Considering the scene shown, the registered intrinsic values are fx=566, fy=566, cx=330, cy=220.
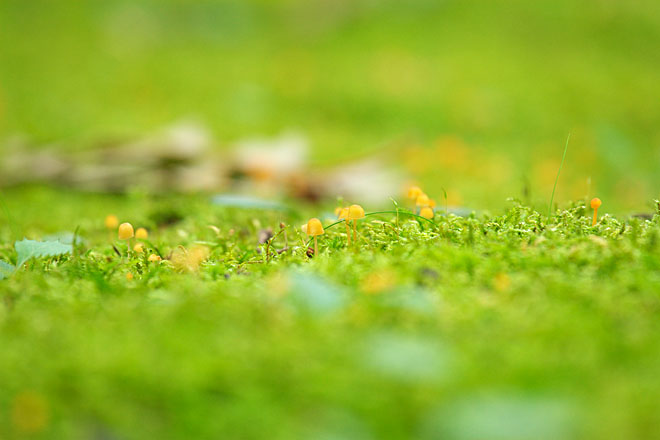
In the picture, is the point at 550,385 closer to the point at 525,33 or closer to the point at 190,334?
the point at 190,334

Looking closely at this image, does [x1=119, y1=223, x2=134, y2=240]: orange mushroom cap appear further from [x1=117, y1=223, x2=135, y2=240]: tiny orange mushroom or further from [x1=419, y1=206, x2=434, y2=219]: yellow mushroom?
[x1=419, y1=206, x2=434, y2=219]: yellow mushroom

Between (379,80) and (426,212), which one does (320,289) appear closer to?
(426,212)

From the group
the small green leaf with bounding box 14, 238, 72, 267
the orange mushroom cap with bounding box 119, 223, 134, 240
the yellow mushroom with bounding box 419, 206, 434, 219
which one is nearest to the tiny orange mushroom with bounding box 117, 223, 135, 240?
the orange mushroom cap with bounding box 119, 223, 134, 240

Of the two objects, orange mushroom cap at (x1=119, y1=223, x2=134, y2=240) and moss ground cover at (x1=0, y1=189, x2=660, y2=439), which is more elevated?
orange mushroom cap at (x1=119, y1=223, x2=134, y2=240)

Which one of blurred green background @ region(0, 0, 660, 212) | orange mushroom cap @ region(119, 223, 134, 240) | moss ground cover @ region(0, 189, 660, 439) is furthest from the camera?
blurred green background @ region(0, 0, 660, 212)

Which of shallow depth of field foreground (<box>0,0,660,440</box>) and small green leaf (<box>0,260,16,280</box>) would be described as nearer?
shallow depth of field foreground (<box>0,0,660,440</box>)

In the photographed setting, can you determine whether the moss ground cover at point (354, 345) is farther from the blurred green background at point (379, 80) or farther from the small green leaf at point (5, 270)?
the blurred green background at point (379, 80)

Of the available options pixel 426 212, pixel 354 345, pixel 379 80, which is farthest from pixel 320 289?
pixel 379 80
